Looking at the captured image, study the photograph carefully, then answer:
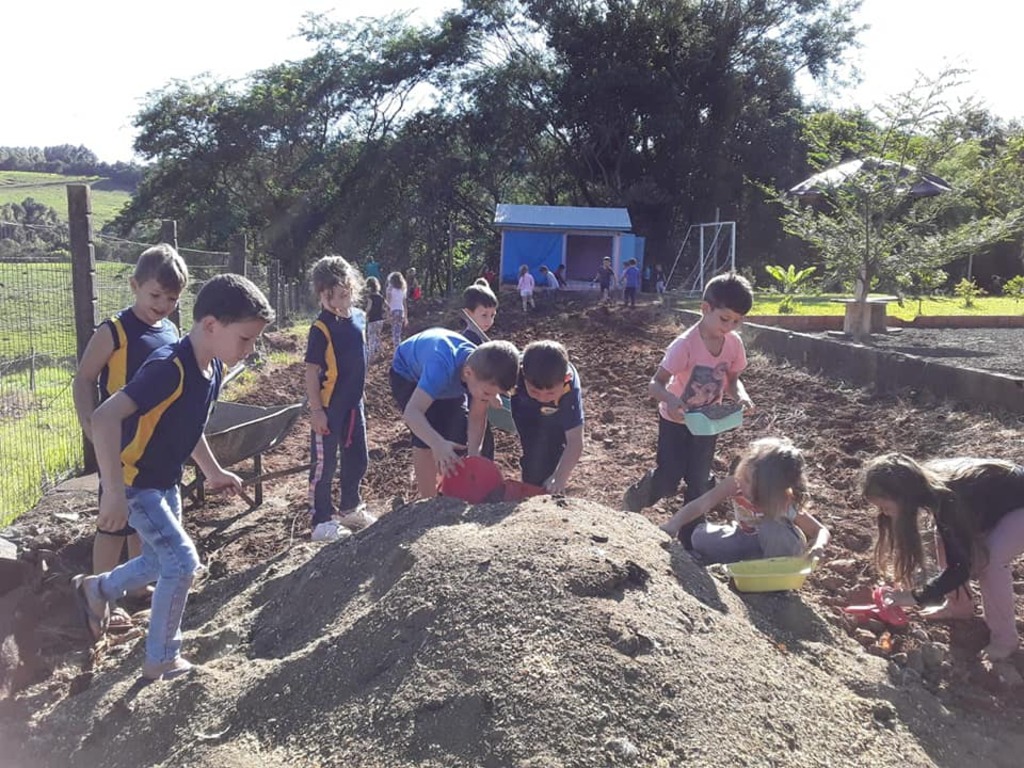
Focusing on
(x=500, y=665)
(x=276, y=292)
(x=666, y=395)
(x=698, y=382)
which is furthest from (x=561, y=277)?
(x=500, y=665)

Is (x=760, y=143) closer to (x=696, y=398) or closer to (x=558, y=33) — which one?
(x=558, y=33)

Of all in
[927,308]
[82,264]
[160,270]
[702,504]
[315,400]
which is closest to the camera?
[160,270]

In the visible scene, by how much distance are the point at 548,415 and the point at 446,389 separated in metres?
0.51

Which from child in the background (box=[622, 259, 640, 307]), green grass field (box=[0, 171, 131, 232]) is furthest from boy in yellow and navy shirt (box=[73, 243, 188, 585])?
green grass field (box=[0, 171, 131, 232])

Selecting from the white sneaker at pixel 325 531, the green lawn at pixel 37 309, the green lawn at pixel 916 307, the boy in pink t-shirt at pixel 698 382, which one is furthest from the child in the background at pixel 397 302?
the boy in pink t-shirt at pixel 698 382

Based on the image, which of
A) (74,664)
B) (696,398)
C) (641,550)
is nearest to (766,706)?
(641,550)

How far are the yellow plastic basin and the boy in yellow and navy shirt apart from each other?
2.61 metres

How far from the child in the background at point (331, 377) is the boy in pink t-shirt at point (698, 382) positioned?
162cm

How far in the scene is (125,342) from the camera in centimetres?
388

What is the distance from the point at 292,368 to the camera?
12656 mm

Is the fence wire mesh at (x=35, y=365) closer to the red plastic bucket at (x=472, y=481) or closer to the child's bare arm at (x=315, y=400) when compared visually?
the child's bare arm at (x=315, y=400)

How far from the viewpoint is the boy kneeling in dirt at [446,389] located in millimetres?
3826

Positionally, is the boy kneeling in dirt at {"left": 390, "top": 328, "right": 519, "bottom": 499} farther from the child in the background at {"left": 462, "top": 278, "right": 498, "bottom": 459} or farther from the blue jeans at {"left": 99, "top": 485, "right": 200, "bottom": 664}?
the blue jeans at {"left": 99, "top": 485, "right": 200, "bottom": 664}

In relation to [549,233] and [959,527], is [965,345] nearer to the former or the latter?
[959,527]
